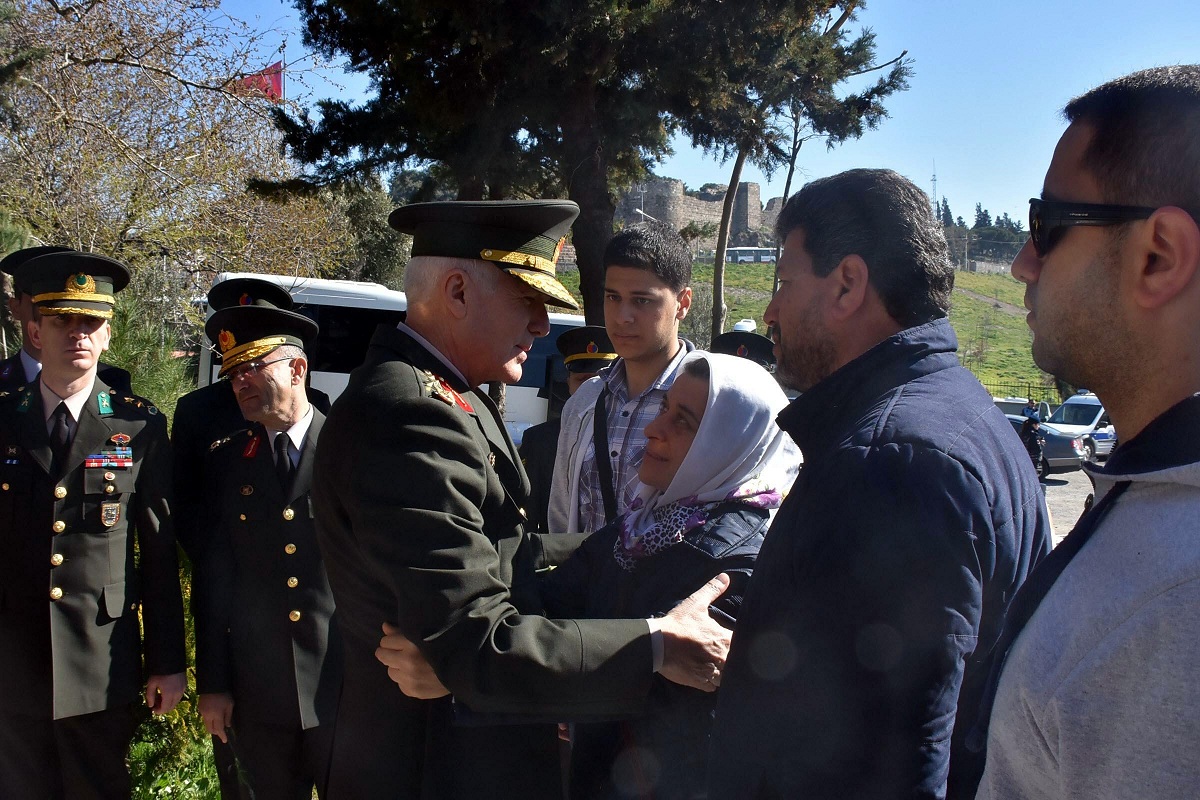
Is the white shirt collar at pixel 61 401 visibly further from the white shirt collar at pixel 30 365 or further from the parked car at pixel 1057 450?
the parked car at pixel 1057 450

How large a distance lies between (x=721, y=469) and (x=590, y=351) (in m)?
2.36

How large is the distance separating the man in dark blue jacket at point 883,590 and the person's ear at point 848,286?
111mm

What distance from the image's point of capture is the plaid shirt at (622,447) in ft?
9.69

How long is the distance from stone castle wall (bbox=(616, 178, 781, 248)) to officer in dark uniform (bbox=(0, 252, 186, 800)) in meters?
55.9

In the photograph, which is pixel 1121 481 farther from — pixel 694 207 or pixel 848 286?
pixel 694 207

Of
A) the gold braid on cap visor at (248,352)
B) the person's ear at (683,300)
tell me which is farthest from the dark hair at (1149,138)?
the gold braid on cap visor at (248,352)

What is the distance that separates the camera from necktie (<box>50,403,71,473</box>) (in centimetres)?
296

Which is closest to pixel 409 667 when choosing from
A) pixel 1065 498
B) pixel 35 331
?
pixel 35 331

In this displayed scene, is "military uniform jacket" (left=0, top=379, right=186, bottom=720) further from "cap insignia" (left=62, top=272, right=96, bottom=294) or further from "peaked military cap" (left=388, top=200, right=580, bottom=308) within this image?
"peaked military cap" (left=388, top=200, right=580, bottom=308)

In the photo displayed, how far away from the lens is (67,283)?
3092 mm

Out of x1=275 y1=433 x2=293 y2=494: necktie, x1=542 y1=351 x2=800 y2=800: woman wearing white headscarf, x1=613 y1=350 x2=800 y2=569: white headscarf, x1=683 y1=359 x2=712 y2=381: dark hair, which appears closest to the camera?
x1=542 y1=351 x2=800 y2=800: woman wearing white headscarf

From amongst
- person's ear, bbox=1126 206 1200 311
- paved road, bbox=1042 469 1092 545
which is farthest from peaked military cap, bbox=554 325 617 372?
paved road, bbox=1042 469 1092 545

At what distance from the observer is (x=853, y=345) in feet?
5.24

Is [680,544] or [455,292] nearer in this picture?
[455,292]
